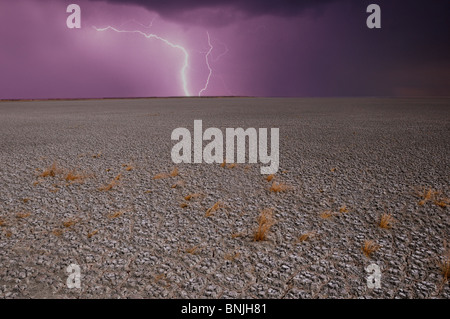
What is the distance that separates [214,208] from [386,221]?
111 inches

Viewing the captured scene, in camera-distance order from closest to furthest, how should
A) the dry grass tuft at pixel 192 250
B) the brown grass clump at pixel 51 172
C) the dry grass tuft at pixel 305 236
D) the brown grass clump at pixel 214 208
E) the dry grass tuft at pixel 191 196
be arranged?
1. the dry grass tuft at pixel 192 250
2. the dry grass tuft at pixel 305 236
3. the brown grass clump at pixel 214 208
4. the dry grass tuft at pixel 191 196
5. the brown grass clump at pixel 51 172

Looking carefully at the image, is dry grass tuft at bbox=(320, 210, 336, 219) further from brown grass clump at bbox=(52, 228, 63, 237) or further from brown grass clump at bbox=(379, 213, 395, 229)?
brown grass clump at bbox=(52, 228, 63, 237)

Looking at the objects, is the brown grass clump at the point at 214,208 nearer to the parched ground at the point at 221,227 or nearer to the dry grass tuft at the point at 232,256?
the parched ground at the point at 221,227

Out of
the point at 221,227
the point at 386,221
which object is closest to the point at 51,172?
the point at 221,227

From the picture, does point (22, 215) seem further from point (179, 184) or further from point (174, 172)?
point (174, 172)

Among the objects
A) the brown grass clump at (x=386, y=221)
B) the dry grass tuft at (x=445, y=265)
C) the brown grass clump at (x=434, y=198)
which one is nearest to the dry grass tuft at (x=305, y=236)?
the brown grass clump at (x=386, y=221)

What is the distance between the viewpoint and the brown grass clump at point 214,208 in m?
4.57

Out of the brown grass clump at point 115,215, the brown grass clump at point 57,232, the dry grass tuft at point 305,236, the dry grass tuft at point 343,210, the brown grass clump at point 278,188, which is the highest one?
the brown grass clump at point 278,188

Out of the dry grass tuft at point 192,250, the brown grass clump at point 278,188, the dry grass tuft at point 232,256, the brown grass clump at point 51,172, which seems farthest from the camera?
the brown grass clump at point 51,172

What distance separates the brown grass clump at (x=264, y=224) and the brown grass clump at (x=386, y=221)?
5.66 ft

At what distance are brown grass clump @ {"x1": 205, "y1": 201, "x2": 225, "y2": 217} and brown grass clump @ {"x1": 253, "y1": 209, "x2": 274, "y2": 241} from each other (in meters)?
0.78

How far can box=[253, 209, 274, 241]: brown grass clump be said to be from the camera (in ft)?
12.6

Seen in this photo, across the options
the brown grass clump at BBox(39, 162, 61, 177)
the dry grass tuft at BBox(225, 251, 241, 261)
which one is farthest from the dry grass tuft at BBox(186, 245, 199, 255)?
the brown grass clump at BBox(39, 162, 61, 177)

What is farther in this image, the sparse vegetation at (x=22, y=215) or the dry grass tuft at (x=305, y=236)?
the sparse vegetation at (x=22, y=215)
